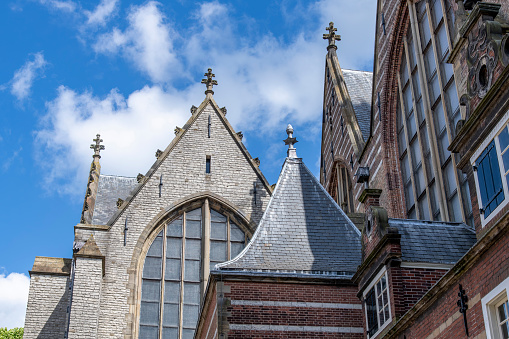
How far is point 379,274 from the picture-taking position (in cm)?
1066

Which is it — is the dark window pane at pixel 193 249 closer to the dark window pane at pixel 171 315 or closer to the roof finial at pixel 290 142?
the dark window pane at pixel 171 315

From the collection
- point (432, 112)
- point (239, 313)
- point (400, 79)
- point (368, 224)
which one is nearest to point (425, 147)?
point (432, 112)

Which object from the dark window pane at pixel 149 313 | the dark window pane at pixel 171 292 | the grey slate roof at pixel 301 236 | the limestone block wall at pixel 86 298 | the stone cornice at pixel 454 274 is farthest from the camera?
the dark window pane at pixel 171 292

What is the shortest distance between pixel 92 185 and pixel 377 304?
521 inches

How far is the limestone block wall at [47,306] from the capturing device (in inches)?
752

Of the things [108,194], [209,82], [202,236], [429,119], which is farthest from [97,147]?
[429,119]

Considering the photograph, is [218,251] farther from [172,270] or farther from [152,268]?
[152,268]

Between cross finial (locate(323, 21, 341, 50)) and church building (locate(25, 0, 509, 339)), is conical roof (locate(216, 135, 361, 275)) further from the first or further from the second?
cross finial (locate(323, 21, 341, 50))

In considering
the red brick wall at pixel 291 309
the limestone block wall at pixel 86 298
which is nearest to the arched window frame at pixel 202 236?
the limestone block wall at pixel 86 298

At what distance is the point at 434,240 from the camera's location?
10.9 m

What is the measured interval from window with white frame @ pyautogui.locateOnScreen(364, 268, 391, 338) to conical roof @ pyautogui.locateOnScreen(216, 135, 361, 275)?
3.75 ft

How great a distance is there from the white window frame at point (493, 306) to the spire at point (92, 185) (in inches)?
570

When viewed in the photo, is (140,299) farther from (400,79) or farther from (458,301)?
(458,301)

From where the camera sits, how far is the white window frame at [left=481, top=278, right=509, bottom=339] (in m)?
7.22
